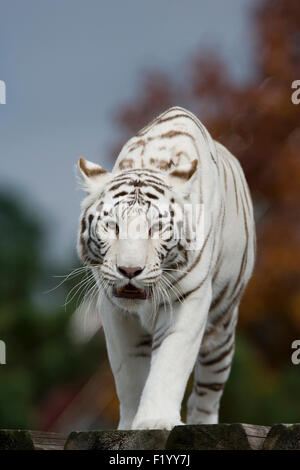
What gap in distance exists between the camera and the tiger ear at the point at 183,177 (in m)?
4.63

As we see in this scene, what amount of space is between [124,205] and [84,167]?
0.48 metres

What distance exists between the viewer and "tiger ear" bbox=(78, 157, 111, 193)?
4.71 meters

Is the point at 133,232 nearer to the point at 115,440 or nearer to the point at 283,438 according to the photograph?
the point at 115,440

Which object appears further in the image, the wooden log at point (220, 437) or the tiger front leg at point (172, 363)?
the tiger front leg at point (172, 363)

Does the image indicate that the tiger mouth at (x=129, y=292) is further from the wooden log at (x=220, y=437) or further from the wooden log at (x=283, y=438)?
the wooden log at (x=283, y=438)

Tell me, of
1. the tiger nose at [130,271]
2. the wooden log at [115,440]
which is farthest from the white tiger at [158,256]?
the wooden log at [115,440]

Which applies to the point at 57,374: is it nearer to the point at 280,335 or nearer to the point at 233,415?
the point at 280,335

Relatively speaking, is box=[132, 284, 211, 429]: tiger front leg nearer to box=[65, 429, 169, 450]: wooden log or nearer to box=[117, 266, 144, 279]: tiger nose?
box=[117, 266, 144, 279]: tiger nose

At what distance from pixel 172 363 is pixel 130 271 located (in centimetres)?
57

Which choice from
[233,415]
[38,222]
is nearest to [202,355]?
[233,415]

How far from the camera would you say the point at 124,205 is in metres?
4.37

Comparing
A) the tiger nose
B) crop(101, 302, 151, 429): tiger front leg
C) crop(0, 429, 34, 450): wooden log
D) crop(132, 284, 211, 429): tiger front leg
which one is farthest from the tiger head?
crop(0, 429, 34, 450): wooden log

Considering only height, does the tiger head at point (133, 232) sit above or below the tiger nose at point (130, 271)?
above

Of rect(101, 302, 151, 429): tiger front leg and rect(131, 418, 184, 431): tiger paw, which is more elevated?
rect(101, 302, 151, 429): tiger front leg
